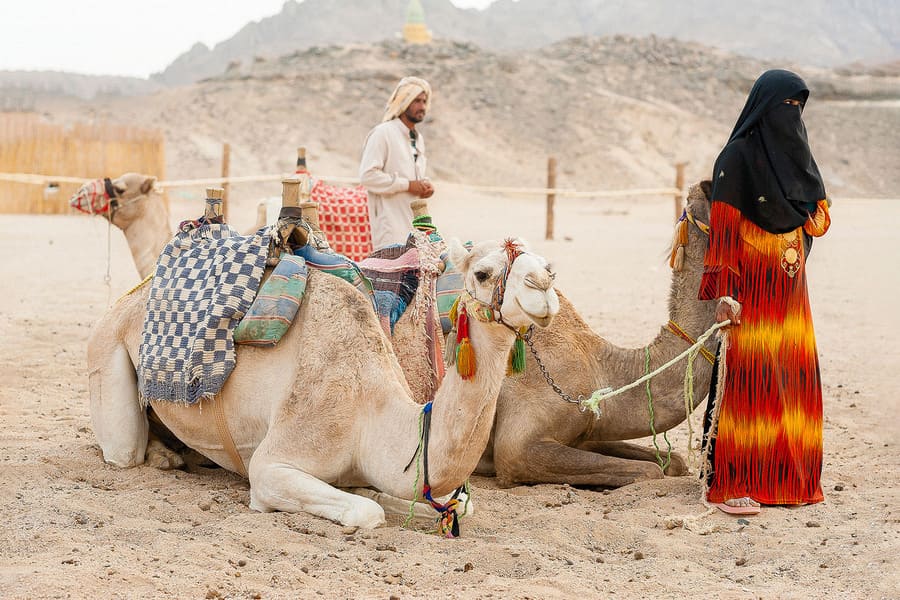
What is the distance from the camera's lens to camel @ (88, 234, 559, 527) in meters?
3.83

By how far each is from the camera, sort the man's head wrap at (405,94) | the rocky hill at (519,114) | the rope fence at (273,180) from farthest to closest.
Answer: the rocky hill at (519,114) < the rope fence at (273,180) < the man's head wrap at (405,94)

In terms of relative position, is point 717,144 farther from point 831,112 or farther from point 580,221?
point 580,221

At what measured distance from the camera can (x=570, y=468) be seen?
5266 millimetres

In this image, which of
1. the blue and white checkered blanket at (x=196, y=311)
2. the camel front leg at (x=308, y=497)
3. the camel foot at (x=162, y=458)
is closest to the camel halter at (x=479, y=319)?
the camel front leg at (x=308, y=497)

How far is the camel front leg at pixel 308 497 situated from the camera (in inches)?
166

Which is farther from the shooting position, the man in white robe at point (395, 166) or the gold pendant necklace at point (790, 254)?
the man in white robe at point (395, 166)

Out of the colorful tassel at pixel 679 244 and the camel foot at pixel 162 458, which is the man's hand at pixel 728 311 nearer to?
the colorful tassel at pixel 679 244

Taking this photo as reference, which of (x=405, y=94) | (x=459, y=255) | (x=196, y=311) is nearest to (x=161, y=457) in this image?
(x=196, y=311)

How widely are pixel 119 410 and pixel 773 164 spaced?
3240mm

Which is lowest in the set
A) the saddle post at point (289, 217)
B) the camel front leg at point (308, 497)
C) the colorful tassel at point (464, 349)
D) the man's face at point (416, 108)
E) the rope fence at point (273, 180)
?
the camel front leg at point (308, 497)

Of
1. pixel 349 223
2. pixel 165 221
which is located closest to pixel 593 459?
pixel 349 223

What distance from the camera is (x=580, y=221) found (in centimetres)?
2620

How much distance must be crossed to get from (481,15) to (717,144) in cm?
8772

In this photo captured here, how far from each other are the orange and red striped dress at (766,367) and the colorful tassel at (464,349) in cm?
145
